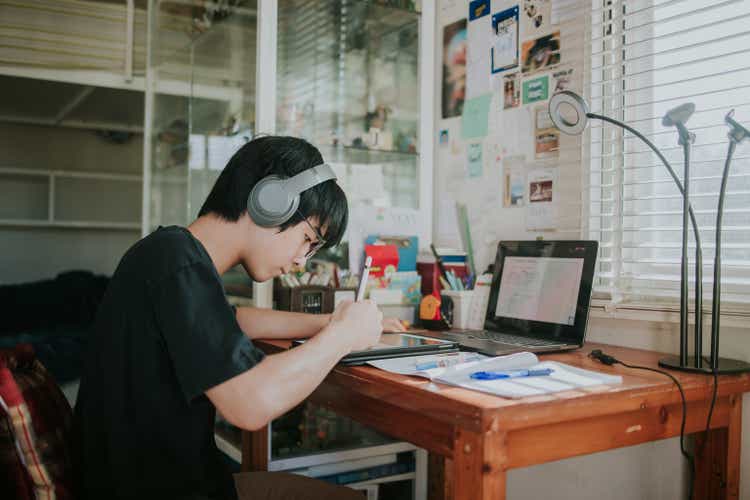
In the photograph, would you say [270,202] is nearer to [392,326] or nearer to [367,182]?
[392,326]

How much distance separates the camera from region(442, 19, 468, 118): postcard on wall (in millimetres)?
2094

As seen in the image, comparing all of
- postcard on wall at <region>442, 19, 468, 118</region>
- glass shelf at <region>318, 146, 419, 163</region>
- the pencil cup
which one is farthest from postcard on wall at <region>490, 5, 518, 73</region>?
the pencil cup

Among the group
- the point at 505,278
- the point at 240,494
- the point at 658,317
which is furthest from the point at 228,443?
the point at 658,317

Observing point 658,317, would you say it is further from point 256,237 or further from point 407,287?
point 256,237

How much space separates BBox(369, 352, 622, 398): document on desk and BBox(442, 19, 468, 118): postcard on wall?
109 cm

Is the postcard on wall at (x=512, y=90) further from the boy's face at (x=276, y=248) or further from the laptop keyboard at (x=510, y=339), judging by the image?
the boy's face at (x=276, y=248)

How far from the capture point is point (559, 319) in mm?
1564

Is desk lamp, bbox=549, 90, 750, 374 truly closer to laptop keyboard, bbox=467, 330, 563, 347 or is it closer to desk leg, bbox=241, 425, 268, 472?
laptop keyboard, bbox=467, 330, 563, 347

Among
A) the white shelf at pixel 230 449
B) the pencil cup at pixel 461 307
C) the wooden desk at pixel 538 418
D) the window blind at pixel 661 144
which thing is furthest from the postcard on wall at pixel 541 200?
the white shelf at pixel 230 449

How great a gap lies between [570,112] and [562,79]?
36cm

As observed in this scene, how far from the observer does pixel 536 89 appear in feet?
5.94

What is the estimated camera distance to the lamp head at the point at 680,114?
120 cm

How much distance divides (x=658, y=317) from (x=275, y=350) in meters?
0.88

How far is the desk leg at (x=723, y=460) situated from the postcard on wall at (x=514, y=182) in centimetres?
79
